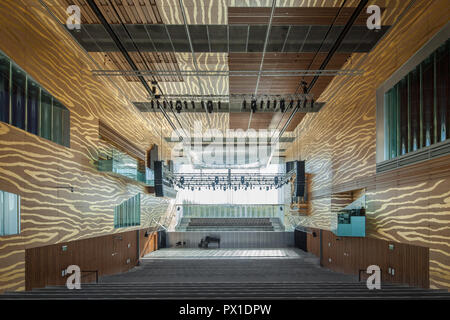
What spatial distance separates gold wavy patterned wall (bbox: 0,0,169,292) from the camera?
22.0ft

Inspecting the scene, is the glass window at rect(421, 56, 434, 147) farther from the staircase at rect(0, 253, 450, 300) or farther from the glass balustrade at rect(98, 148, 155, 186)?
the glass balustrade at rect(98, 148, 155, 186)

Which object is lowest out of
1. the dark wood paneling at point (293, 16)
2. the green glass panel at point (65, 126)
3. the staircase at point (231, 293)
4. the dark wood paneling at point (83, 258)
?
the dark wood paneling at point (83, 258)

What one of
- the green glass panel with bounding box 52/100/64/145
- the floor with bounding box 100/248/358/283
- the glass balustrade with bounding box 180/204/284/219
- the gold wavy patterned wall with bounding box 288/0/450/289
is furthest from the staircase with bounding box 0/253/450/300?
the glass balustrade with bounding box 180/204/284/219

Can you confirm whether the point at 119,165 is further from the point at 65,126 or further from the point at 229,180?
the point at 229,180

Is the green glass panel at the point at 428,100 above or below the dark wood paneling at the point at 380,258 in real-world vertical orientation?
above

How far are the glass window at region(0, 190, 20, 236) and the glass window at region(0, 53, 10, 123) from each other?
1.60 meters

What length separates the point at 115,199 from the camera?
1312 cm

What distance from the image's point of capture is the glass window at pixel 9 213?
249 inches

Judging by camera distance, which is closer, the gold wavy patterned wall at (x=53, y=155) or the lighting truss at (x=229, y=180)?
the gold wavy patterned wall at (x=53, y=155)

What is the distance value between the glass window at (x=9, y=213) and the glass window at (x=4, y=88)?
1602 millimetres

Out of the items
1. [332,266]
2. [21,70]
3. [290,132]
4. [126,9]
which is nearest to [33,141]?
[21,70]

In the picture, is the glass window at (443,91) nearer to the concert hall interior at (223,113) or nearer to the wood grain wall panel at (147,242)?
the concert hall interior at (223,113)

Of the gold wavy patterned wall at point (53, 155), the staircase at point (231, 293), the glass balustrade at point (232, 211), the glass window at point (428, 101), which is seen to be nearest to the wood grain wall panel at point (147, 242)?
the gold wavy patterned wall at point (53, 155)

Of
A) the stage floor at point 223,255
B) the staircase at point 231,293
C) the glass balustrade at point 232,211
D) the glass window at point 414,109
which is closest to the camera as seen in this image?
the staircase at point 231,293
